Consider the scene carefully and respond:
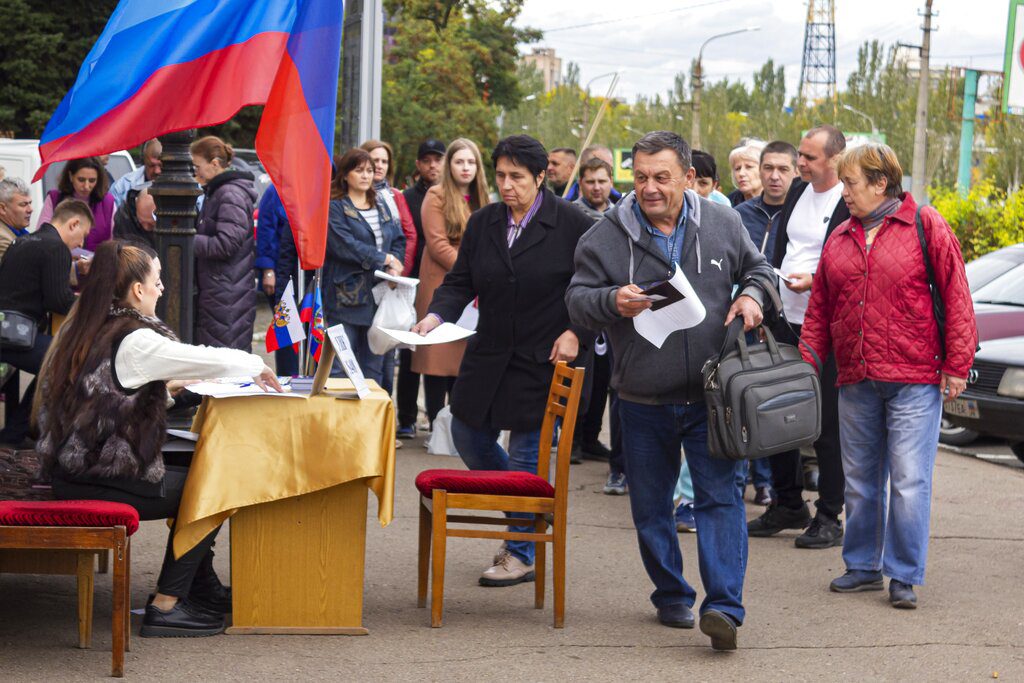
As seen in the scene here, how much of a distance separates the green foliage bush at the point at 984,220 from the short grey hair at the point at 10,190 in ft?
37.2

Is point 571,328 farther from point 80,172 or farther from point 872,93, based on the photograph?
point 872,93

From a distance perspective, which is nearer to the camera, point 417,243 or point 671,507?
point 671,507

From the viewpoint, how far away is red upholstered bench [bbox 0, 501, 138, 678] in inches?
189

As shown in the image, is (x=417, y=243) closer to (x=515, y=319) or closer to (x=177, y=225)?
(x=177, y=225)

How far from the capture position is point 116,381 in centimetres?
501

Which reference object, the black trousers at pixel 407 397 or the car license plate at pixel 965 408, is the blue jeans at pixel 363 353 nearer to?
the black trousers at pixel 407 397

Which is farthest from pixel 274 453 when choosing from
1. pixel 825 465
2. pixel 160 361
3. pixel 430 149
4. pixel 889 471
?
pixel 430 149

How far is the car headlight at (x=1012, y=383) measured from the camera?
32.7 ft

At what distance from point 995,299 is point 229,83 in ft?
25.2

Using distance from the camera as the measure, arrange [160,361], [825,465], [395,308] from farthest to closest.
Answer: [395,308], [825,465], [160,361]

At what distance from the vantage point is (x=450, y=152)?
28.9 feet

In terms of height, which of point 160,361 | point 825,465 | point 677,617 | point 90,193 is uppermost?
point 90,193

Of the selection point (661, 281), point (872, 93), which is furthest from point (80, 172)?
point (872, 93)

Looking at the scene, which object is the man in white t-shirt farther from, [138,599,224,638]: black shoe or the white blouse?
[138,599,224,638]: black shoe
